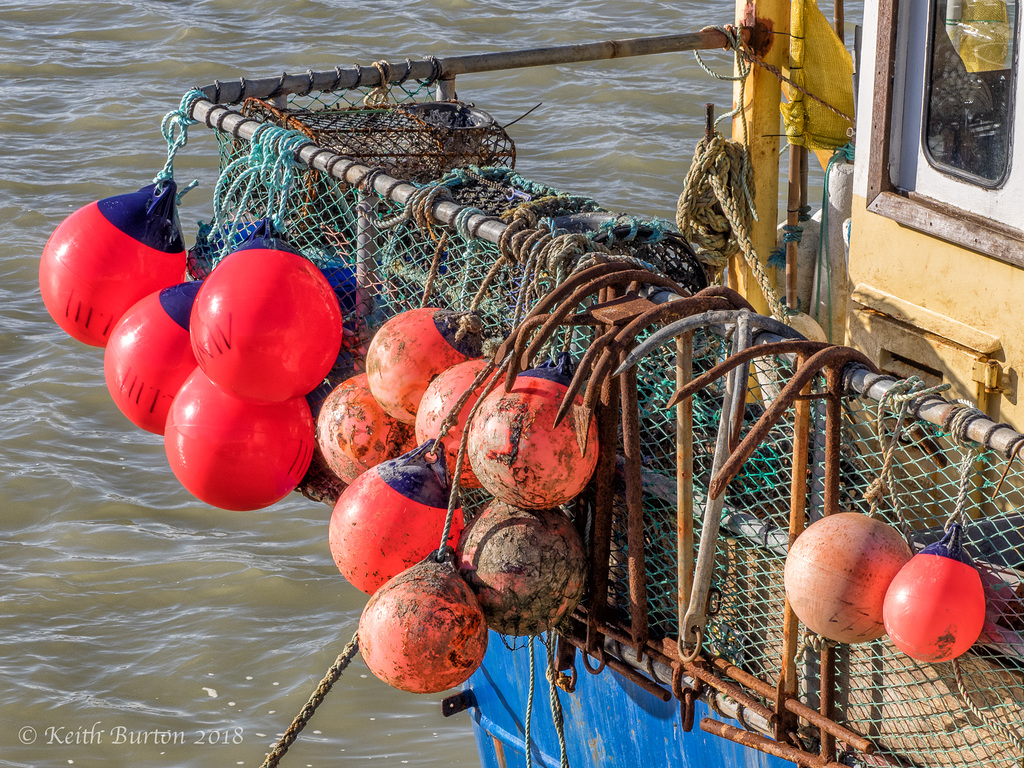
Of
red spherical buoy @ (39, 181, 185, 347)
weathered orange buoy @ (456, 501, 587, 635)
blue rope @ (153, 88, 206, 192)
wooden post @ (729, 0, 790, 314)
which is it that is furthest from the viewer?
wooden post @ (729, 0, 790, 314)

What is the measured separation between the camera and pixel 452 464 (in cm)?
298

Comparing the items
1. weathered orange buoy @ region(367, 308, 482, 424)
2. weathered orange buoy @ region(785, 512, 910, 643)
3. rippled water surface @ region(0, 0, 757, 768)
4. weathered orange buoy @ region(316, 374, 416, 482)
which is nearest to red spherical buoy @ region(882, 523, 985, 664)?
weathered orange buoy @ region(785, 512, 910, 643)

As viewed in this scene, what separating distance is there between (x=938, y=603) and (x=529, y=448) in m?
0.93

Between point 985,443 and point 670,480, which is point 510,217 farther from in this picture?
point 985,443

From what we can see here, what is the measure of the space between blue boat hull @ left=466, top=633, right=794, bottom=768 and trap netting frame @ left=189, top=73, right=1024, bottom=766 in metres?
0.31

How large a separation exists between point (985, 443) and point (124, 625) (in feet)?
16.6

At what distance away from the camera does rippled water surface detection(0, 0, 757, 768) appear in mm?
5516

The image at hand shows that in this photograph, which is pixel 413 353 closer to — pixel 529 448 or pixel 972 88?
pixel 529 448

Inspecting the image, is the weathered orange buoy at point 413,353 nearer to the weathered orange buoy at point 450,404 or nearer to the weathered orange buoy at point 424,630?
the weathered orange buoy at point 450,404

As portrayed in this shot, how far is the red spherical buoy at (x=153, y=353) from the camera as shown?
140 inches

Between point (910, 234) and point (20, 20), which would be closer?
point (910, 234)

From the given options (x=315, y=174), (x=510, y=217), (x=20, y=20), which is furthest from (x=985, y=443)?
(x=20, y=20)

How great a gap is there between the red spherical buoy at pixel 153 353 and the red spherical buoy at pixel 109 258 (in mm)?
131

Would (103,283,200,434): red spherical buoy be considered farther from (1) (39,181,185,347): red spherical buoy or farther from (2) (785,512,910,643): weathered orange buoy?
(2) (785,512,910,643): weathered orange buoy
